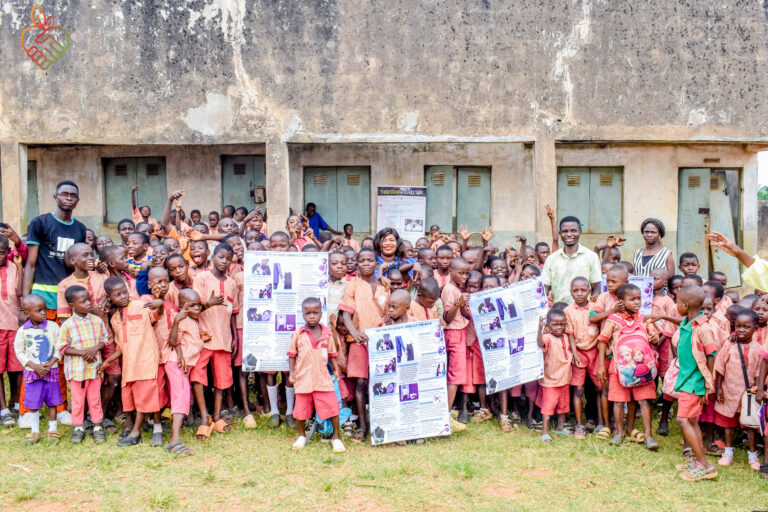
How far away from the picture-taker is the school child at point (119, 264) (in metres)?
5.12

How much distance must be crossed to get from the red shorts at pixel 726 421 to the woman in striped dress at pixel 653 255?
4.75 ft

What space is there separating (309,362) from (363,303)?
24.9 inches

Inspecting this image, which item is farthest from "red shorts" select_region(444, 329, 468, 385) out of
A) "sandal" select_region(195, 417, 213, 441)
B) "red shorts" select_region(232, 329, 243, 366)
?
"sandal" select_region(195, 417, 213, 441)

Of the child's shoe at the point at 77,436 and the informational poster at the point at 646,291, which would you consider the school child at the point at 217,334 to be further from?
the informational poster at the point at 646,291

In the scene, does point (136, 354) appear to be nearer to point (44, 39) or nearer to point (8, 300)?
point (8, 300)

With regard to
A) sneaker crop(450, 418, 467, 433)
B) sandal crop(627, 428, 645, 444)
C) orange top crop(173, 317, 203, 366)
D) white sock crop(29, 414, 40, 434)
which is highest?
orange top crop(173, 317, 203, 366)

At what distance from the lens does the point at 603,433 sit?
499 centimetres

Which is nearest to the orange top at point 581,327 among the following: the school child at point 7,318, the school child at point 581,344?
the school child at point 581,344

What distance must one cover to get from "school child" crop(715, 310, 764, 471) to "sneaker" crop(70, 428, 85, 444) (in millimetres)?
4627

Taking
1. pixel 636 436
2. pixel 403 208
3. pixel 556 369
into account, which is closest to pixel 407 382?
pixel 556 369

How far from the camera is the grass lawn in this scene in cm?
393

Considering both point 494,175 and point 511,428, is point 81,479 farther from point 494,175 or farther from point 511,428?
point 494,175

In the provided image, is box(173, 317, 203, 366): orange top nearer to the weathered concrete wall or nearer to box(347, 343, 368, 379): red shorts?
box(347, 343, 368, 379): red shorts

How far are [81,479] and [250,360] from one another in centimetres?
142
